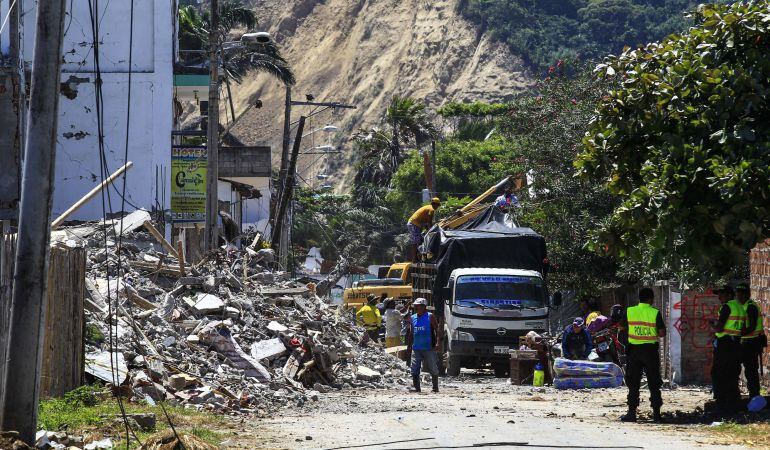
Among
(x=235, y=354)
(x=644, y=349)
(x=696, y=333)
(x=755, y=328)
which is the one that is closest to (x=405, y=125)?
(x=696, y=333)

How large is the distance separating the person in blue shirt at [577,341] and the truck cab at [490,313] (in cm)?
354

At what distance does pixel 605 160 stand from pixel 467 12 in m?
111

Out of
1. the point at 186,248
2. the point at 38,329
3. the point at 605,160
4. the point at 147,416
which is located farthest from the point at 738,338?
the point at 186,248

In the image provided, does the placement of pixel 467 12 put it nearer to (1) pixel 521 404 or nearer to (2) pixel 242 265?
(2) pixel 242 265

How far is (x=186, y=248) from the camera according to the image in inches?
1293

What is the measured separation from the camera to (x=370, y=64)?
126m

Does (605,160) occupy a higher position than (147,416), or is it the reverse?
(605,160)

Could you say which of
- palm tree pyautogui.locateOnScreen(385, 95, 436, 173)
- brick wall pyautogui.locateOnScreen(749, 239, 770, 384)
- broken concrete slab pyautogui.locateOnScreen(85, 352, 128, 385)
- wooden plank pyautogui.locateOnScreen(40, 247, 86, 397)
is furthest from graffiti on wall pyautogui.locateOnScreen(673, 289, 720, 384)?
palm tree pyautogui.locateOnScreen(385, 95, 436, 173)

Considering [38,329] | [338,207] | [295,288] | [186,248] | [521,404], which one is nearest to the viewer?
[38,329]

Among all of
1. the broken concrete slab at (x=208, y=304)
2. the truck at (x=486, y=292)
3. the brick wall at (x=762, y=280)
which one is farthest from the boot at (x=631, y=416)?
the truck at (x=486, y=292)

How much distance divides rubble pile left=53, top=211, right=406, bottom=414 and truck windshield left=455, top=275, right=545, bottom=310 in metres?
2.41

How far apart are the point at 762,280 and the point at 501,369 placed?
31.3 ft

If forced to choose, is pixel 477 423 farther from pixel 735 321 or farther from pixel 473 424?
pixel 735 321

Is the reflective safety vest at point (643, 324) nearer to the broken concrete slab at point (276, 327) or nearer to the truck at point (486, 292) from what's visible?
the broken concrete slab at point (276, 327)
